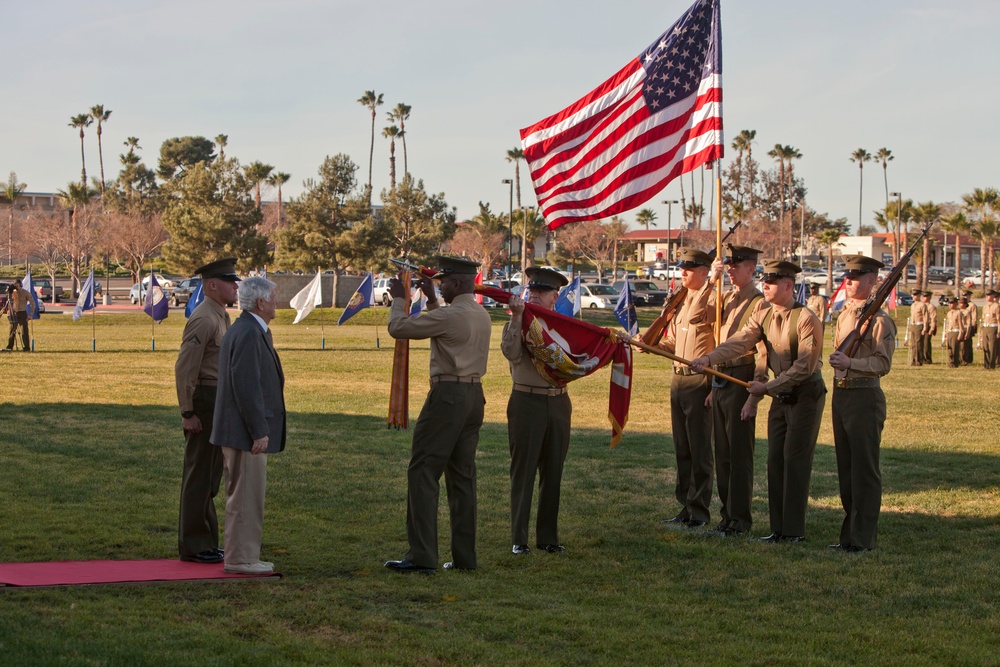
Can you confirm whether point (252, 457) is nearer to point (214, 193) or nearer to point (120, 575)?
point (120, 575)

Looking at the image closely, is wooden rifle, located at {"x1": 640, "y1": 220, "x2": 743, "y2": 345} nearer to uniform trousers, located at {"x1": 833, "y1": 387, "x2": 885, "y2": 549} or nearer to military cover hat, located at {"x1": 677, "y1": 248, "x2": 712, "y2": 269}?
military cover hat, located at {"x1": 677, "y1": 248, "x2": 712, "y2": 269}

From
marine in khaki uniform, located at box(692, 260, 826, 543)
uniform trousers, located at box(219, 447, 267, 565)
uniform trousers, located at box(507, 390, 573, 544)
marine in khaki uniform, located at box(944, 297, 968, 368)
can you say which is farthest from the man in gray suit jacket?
marine in khaki uniform, located at box(944, 297, 968, 368)

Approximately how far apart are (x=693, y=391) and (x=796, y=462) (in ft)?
3.90

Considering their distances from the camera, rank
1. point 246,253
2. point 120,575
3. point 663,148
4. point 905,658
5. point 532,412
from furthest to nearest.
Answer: point 246,253 < point 663,148 < point 532,412 < point 120,575 < point 905,658

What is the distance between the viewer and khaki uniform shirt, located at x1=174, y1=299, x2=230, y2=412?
8.02 m

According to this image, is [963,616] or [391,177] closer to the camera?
[963,616]

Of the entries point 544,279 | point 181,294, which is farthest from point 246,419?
point 181,294

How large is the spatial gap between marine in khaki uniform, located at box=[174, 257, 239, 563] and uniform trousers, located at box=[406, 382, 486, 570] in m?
1.46

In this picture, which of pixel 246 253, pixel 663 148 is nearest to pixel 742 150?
pixel 246 253

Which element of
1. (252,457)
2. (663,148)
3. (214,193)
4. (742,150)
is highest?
(742,150)

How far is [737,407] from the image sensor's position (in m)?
9.36

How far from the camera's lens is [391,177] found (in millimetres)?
95250

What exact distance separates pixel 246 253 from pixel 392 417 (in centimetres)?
5800

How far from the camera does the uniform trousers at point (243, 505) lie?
7.40 metres
